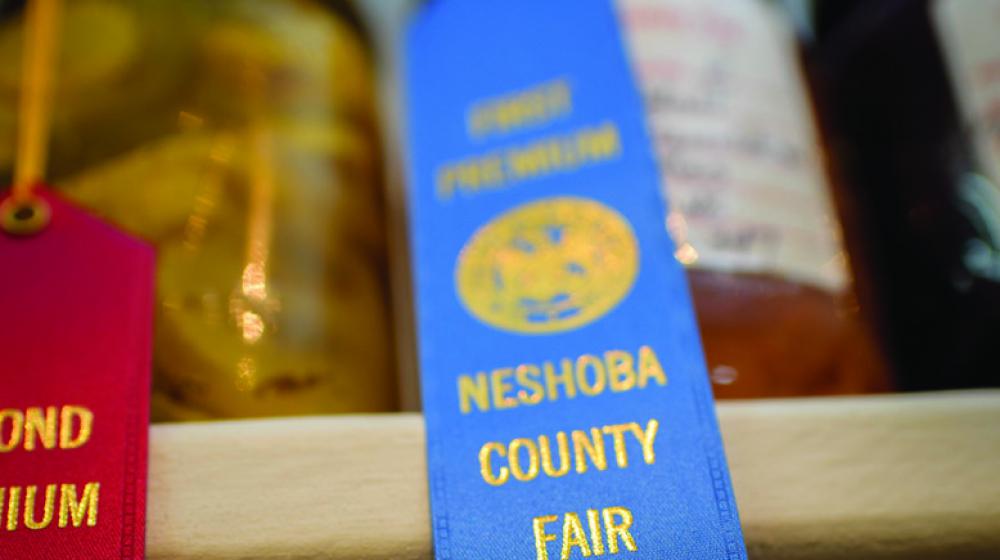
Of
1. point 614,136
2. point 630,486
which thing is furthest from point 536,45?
point 630,486

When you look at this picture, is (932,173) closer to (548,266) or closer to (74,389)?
(548,266)

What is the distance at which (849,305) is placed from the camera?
1.25 feet

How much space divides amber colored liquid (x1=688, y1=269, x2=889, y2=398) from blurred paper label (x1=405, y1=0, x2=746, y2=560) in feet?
0.20

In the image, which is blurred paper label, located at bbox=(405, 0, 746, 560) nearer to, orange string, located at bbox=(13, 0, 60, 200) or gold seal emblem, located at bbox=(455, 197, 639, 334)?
gold seal emblem, located at bbox=(455, 197, 639, 334)

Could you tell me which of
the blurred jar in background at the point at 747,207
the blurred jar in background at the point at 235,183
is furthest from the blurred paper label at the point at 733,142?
the blurred jar in background at the point at 235,183

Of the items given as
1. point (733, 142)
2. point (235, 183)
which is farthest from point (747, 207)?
point (235, 183)

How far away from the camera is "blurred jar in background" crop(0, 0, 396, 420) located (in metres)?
0.34

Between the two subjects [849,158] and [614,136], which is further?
[849,158]

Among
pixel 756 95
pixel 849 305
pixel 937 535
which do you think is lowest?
pixel 937 535

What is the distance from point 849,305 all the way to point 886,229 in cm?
10

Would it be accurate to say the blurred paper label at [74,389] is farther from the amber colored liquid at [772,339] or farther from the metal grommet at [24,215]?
the amber colored liquid at [772,339]

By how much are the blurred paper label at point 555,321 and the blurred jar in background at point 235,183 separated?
6 centimetres

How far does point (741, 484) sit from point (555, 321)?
74 mm

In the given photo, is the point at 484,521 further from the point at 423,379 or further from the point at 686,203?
the point at 686,203
